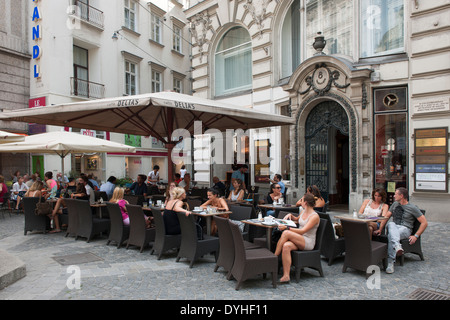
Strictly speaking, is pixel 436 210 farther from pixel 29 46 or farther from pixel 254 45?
pixel 29 46

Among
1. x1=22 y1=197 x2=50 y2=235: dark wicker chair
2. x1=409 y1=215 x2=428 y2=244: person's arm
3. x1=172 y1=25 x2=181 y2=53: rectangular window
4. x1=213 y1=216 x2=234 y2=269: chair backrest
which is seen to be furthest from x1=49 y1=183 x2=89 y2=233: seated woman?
x1=172 y1=25 x2=181 y2=53: rectangular window

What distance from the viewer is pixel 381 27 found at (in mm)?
10703

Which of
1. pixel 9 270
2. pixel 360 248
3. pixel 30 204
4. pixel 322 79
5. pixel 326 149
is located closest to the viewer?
pixel 9 270

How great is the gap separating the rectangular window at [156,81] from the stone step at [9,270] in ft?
64.3

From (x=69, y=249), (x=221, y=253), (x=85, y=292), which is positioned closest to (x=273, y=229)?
(x=221, y=253)

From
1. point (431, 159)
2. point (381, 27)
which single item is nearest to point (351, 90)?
point (381, 27)

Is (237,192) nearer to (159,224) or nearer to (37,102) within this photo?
(159,224)

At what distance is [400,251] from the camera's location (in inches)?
225

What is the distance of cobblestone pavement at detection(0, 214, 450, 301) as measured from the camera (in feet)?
15.1

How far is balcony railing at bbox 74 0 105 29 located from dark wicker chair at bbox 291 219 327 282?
18.6 metres

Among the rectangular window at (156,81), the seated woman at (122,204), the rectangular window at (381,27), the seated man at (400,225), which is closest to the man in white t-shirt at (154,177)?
the seated woman at (122,204)

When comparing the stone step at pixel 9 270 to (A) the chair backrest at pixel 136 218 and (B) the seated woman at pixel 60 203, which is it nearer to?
(A) the chair backrest at pixel 136 218

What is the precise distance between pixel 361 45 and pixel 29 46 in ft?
51.7

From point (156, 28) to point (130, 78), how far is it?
4584 mm
